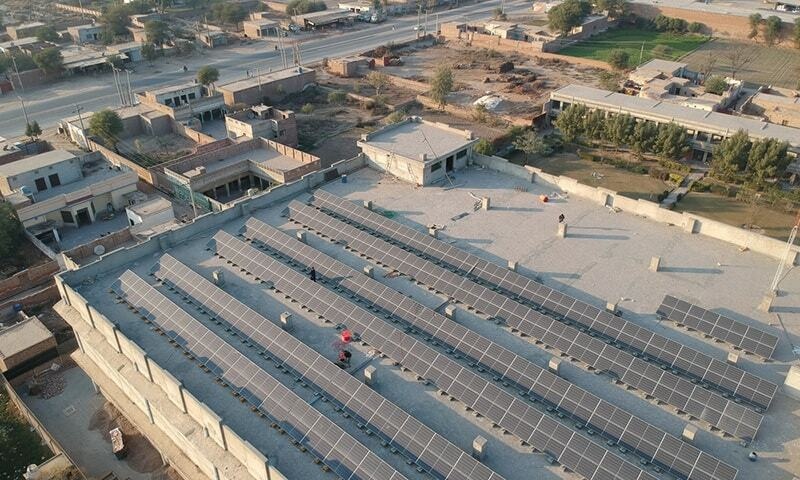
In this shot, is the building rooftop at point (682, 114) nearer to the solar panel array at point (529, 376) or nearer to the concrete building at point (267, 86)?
the concrete building at point (267, 86)

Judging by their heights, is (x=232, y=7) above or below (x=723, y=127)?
above

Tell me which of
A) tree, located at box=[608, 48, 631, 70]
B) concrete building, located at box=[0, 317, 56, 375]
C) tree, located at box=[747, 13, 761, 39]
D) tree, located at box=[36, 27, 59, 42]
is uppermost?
tree, located at box=[36, 27, 59, 42]

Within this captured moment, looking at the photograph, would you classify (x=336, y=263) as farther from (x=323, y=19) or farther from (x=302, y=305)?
(x=323, y=19)

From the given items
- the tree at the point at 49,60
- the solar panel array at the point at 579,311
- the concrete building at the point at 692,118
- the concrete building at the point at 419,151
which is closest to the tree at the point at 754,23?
the concrete building at the point at 692,118

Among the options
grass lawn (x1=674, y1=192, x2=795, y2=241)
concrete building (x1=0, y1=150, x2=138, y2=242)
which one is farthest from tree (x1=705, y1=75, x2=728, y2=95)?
concrete building (x1=0, y1=150, x2=138, y2=242)

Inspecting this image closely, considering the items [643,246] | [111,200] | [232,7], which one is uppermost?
[232,7]

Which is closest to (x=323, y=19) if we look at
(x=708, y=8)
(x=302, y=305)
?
(x=708, y=8)

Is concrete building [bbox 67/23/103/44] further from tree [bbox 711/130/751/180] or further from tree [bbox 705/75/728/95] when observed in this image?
tree [bbox 711/130/751/180]
